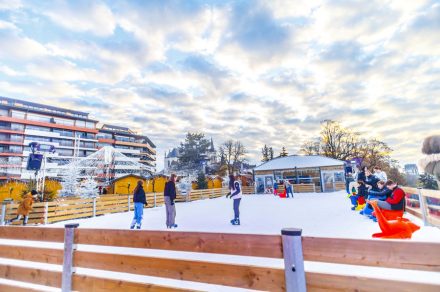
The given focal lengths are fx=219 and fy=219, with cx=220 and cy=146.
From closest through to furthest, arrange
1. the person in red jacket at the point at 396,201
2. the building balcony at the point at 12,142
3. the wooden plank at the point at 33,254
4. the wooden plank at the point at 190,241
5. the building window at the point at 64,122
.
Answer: the wooden plank at the point at 190,241, the wooden plank at the point at 33,254, the person in red jacket at the point at 396,201, the building balcony at the point at 12,142, the building window at the point at 64,122

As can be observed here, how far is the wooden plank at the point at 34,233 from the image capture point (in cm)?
213

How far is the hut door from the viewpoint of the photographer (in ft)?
72.1

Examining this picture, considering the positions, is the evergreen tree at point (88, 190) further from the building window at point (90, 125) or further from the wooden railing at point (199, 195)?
the building window at point (90, 125)

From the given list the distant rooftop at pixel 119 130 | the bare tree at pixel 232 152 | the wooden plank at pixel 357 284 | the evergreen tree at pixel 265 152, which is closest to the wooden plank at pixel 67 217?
the wooden plank at pixel 357 284

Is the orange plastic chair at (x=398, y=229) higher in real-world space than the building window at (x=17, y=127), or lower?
lower

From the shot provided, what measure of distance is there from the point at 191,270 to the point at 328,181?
23546 millimetres

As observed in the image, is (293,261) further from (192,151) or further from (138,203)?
(192,151)

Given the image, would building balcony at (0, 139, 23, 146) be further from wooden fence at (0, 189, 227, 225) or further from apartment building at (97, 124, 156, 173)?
wooden fence at (0, 189, 227, 225)

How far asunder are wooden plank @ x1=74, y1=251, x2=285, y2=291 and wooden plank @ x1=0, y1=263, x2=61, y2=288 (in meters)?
0.30

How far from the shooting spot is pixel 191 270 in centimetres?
157

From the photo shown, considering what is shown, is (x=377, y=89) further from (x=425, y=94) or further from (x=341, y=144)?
(x=341, y=144)

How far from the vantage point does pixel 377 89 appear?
12.8 m

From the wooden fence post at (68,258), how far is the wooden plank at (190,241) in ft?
0.18

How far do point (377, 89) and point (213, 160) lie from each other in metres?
36.9
